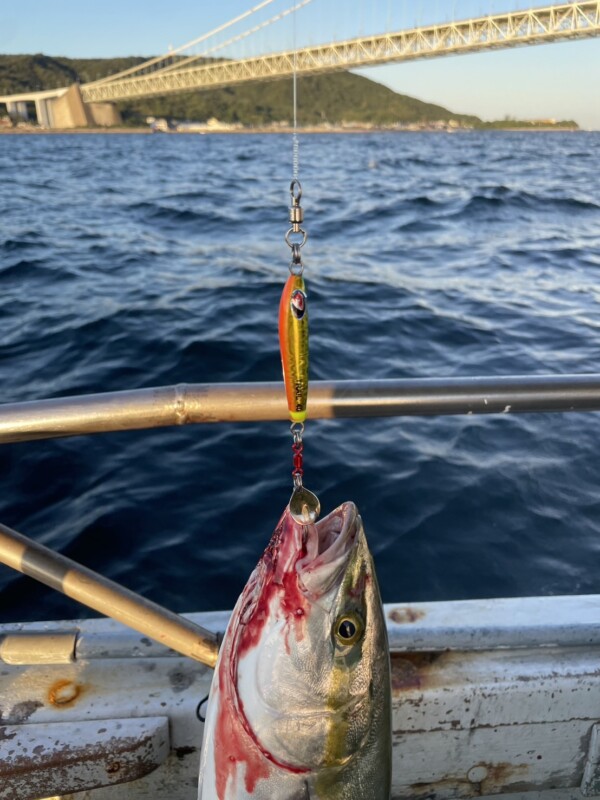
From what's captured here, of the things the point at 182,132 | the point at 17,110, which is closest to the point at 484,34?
the point at 182,132

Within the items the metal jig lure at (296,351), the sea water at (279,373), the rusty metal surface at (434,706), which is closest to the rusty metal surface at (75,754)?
the rusty metal surface at (434,706)

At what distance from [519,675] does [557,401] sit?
0.80 meters

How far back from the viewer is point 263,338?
752 centimetres

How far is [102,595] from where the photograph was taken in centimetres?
173

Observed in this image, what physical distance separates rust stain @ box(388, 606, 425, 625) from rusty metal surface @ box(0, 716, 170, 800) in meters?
0.74

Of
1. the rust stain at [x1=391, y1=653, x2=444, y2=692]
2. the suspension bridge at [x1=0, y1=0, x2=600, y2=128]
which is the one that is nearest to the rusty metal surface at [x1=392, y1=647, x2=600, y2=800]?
the rust stain at [x1=391, y1=653, x2=444, y2=692]

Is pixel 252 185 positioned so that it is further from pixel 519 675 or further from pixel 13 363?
pixel 519 675

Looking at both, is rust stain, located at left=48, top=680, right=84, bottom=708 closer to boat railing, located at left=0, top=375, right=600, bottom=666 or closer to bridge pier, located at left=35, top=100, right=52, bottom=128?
boat railing, located at left=0, top=375, right=600, bottom=666

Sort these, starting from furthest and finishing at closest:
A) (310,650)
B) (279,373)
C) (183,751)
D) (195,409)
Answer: (279,373)
(183,751)
(195,409)
(310,650)

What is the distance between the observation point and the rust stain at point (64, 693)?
1.85 metres

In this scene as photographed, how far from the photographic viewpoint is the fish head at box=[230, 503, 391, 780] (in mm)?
1200

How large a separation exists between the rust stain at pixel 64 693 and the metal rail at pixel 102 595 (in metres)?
0.31

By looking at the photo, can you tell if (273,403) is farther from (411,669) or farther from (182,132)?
(182,132)

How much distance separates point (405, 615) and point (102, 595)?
933 mm
